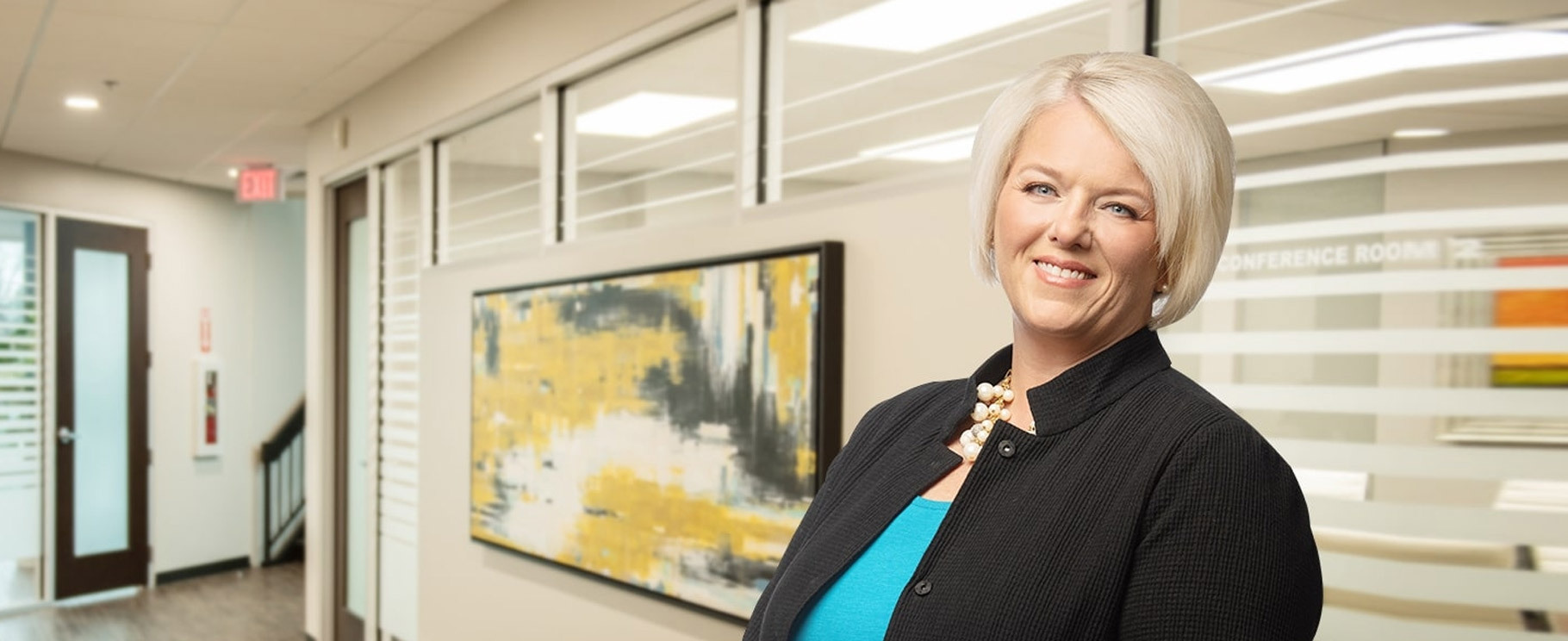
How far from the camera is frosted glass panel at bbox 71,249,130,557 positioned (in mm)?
8234

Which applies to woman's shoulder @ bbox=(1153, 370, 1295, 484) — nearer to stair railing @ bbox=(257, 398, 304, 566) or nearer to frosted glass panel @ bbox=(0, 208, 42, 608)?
frosted glass panel @ bbox=(0, 208, 42, 608)

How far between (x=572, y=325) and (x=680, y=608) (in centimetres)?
108

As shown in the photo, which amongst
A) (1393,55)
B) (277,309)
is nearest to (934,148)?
(1393,55)

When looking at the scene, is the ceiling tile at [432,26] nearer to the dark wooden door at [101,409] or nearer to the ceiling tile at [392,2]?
the ceiling tile at [392,2]

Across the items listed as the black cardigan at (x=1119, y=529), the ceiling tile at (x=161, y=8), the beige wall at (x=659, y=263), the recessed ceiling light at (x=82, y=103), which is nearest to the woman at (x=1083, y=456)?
the black cardigan at (x=1119, y=529)

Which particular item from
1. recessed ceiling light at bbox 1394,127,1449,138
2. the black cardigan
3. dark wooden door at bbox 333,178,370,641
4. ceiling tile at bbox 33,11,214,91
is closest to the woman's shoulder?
the black cardigan

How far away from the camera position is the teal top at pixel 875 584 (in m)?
1.08

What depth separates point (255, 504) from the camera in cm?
941

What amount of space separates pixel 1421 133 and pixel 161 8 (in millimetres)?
4440

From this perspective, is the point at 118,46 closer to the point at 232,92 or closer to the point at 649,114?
the point at 232,92

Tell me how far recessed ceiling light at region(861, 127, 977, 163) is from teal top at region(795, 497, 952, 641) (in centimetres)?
157

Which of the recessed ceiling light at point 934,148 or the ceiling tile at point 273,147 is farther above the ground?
the ceiling tile at point 273,147

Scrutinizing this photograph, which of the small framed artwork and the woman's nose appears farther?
the small framed artwork

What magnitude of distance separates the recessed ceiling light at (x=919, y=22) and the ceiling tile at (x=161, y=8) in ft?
8.74
